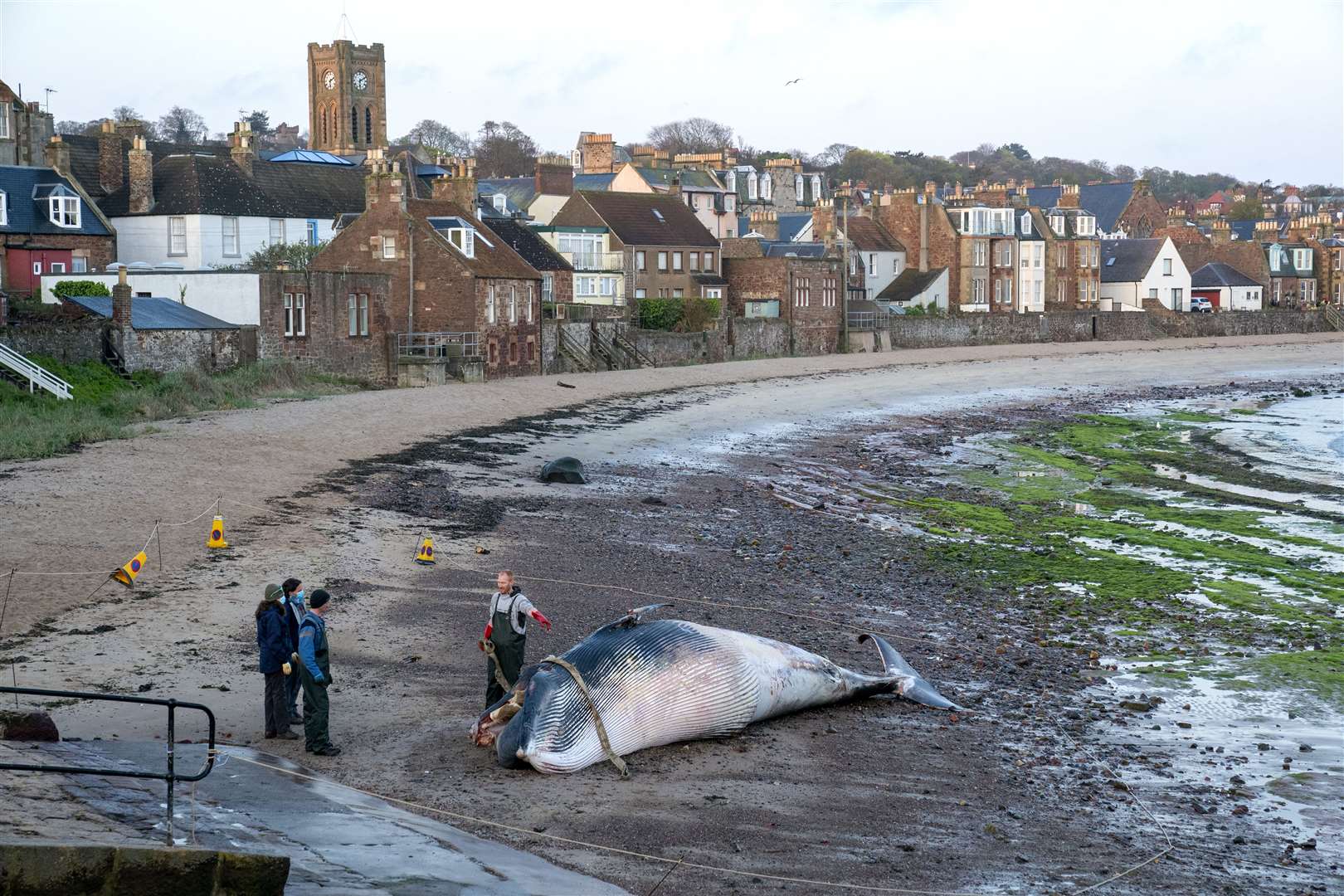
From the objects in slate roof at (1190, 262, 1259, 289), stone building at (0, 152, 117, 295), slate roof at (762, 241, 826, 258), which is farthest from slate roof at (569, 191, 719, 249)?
slate roof at (1190, 262, 1259, 289)

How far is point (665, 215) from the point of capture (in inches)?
2881

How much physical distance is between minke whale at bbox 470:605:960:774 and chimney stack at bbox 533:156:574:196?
73.0 meters

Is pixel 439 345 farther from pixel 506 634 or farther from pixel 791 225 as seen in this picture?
pixel 791 225

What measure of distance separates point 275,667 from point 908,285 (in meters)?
73.3

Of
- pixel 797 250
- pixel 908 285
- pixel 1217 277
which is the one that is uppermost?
pixel 797 250

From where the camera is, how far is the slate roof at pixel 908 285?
269ft

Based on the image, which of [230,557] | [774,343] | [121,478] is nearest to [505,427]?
[121,478]

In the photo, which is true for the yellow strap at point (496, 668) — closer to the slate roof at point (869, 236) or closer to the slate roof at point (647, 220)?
the slate roof at point (647, 220)

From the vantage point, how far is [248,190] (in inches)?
2389

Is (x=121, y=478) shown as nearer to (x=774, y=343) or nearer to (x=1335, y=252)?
(x=774, y=343)


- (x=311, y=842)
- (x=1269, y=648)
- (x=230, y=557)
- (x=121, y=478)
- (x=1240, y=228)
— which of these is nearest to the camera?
(x=311, y=842)

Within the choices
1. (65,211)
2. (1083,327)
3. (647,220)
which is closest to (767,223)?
(647,220)

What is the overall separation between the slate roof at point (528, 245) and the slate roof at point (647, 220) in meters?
6.49

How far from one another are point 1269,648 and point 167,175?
51962mm
